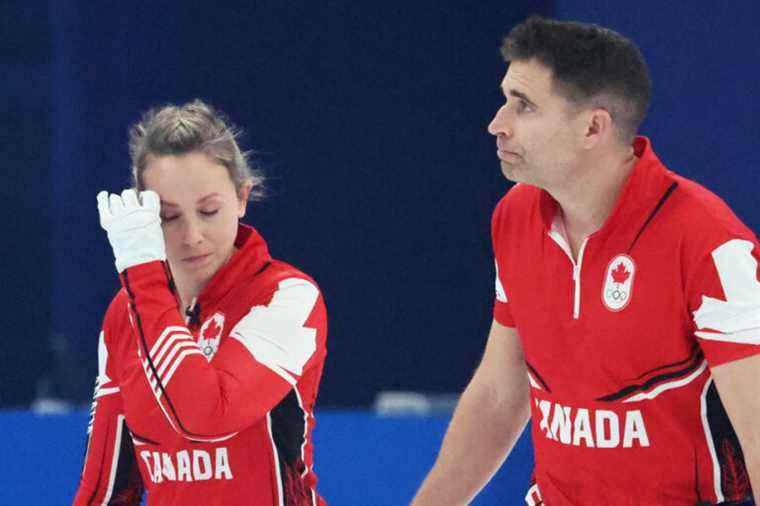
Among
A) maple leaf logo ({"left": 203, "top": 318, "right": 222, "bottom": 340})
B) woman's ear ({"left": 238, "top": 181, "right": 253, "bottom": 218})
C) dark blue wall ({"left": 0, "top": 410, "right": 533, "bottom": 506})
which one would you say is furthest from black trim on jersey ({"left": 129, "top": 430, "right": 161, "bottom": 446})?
dark blue wall ({"left": 0, "top": 410, "right": 533, "bottom": 506})

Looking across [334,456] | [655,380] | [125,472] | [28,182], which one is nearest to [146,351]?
[125,472]

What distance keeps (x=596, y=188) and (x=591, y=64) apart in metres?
0.22

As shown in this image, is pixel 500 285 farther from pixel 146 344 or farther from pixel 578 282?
pixel 146 344

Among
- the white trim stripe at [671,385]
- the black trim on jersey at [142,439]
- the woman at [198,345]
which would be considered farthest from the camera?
the black trim on jersey at [142,439]

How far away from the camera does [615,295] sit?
2.44 metres

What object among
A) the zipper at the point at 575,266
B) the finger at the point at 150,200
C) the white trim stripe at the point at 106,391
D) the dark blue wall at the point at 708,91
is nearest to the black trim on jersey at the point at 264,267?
the finger at the point at 150,200

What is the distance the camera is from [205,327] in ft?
8.76

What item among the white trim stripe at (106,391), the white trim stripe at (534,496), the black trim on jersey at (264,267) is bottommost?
the white trim stripe at (534,496)

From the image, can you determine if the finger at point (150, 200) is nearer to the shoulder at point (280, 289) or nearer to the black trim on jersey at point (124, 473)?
the shoulder at point (280, 289)

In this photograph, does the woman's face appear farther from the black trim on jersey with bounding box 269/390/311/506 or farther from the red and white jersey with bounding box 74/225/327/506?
the black trim on jersey with bounding box 269/390/311/506

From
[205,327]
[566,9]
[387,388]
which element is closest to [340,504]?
[205,327]

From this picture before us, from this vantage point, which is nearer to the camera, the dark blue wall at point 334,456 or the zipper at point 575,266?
the zipper at point 575,266

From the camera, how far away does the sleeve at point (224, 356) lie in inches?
96.2

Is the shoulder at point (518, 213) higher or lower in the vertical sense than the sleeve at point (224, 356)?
higher
